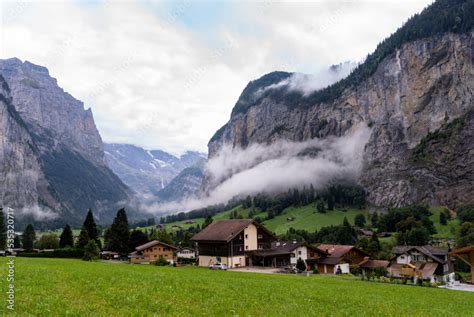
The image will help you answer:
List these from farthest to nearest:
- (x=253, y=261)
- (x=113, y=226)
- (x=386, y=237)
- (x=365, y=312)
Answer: (x=386, y=237) → (x=113, y=226) → (x=253, y=261) → (x=365, y=312)

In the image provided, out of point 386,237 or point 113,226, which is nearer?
point 113,226

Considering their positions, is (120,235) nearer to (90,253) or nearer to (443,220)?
(90,253)

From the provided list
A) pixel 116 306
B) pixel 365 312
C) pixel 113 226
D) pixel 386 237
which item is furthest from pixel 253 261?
pixel 386 237

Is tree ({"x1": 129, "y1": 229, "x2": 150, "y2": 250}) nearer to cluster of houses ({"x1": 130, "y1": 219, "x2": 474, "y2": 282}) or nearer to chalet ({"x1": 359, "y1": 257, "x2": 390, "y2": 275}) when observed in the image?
cluster of houses ({"x1": 130, "y1": 219, "x2": 474, "y2": 282})

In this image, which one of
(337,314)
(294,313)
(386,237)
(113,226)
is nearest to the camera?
(294,313)

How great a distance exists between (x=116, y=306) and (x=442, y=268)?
334ft

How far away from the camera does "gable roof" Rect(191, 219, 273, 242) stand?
91.9m

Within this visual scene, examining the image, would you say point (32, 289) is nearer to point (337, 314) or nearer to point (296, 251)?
point (337, 314)

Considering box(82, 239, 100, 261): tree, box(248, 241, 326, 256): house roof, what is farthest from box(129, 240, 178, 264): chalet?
box(248, 241, 326, 256): house roof

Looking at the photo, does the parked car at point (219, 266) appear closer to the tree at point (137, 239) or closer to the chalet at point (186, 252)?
the chalet at point (186, 252)

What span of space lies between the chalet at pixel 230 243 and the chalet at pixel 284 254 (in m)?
2.13

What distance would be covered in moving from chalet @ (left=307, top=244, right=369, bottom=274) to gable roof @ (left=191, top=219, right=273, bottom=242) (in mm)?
20591

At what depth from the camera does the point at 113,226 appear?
114 metres

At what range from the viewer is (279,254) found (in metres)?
97.4
